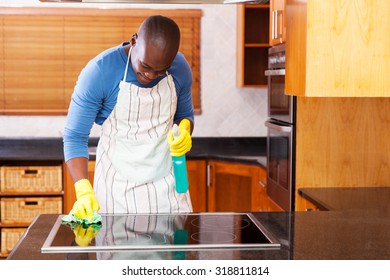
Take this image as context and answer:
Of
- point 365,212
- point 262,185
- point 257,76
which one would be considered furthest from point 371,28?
point 257,76

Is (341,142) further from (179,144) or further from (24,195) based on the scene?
(24,195)

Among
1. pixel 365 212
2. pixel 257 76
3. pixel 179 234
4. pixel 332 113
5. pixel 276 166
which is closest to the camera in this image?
pixel 179 234

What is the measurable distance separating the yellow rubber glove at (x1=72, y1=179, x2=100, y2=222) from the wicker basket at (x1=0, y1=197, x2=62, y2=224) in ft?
6.79

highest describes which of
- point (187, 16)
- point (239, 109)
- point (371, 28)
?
point (187, 16)

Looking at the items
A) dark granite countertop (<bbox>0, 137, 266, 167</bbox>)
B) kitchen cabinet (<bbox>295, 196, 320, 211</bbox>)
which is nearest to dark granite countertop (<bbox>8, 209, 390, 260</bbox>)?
kitchen cabinet (<bbox>295, 196, 320, 211</bbox>)

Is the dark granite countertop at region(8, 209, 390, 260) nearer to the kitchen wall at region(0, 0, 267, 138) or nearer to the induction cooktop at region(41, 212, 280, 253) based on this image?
the induction cooktop at region(41, 212, 280, 253)

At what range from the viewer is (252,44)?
4531 mm

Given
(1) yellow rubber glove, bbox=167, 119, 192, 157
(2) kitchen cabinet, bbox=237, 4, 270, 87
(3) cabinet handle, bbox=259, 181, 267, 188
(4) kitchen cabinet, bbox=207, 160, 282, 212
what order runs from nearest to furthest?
(1) yellow rubber glove, bbox=167, 119, 192, 157 < (3) cabinet handle, bbox=259, 181, 267, 188 < (4) kitchen cabinet, bbox=207, 160, 282, 212 < (2) kitchen cabinet, bbox=237, 4, 270, 87

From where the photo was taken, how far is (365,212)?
2.28 metres

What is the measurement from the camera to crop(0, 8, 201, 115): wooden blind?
4723 mm

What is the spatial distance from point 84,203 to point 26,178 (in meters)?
2.24
